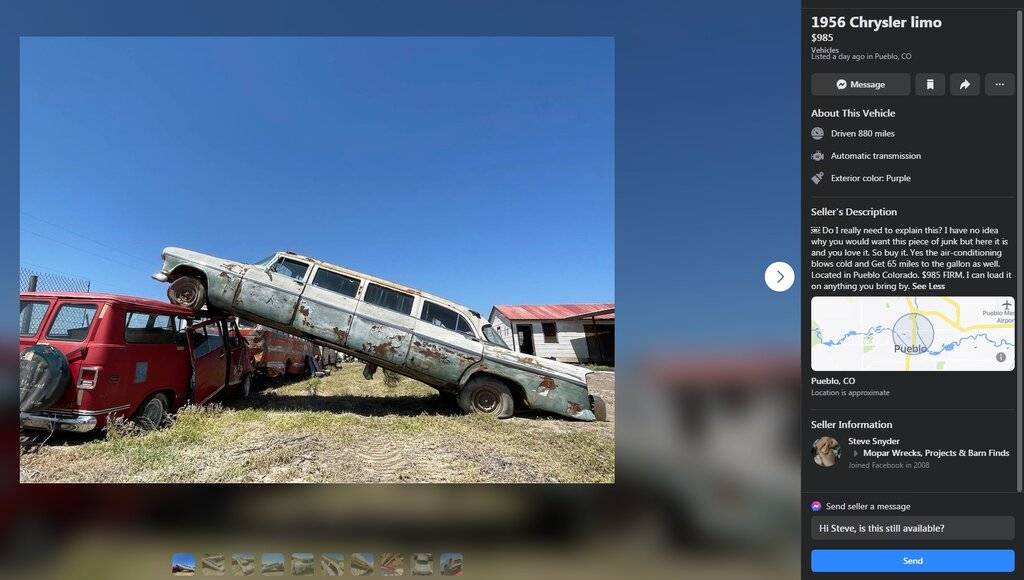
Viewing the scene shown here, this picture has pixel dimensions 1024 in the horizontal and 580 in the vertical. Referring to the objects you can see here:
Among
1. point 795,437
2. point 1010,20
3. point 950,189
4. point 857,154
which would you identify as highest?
point 1010,20

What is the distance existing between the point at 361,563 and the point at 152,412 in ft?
13.6

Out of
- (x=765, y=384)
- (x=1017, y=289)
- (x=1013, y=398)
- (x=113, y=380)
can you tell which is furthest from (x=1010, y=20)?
(x=113, y=380)

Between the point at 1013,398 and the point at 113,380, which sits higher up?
the point at 1013,398

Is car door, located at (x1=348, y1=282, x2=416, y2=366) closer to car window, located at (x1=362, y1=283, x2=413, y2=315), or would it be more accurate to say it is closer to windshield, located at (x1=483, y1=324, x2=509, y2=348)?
car window, located at (x1=362, y1=283, x2=413, y2=315)

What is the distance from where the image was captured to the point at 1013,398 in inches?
77.5

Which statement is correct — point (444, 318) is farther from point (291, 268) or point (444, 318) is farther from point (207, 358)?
point (207, 358)

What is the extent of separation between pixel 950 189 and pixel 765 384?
5.14 feet

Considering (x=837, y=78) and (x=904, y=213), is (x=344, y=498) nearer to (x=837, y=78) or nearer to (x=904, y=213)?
(x=904, y=213)

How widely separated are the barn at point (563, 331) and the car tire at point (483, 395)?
33.0 feet

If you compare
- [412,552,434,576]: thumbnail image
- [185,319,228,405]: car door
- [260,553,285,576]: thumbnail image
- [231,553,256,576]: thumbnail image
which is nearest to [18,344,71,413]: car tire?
[185,319,228,405]: car door

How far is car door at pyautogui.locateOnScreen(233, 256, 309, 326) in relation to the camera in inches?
224

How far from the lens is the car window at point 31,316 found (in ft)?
11.6

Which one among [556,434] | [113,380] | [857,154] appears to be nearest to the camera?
[857,154]

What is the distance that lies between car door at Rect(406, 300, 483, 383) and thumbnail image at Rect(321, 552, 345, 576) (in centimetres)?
347
